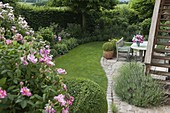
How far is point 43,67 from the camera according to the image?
1764 mm

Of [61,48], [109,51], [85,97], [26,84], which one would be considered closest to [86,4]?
[61,48]

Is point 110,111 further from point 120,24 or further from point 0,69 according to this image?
point 120,24

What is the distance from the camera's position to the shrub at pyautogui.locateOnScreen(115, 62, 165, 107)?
194 inches

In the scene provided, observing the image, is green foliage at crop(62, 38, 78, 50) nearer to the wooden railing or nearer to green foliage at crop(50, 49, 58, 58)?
green foliage at crop(50, 49, 58, 58)

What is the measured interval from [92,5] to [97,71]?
206 inches

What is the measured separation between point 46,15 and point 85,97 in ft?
31.6

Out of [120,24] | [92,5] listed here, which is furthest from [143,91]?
[120,24]

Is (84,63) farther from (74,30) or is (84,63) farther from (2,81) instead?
(2,81)

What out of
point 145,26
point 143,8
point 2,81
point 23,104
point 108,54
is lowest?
point 108,54

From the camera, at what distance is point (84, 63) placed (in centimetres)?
853

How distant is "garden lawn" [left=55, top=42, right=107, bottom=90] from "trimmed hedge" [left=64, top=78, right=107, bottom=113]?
2.57 m

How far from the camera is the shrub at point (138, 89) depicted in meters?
4.92

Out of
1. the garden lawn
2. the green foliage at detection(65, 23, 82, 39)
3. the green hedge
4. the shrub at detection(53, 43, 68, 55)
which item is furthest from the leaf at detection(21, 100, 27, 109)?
the green foliage at detection(65, 23, 82, 39)

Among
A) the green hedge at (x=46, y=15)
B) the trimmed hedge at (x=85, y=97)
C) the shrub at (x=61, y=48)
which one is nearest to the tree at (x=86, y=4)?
the green hedge at (x=46, y=15)
